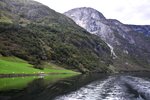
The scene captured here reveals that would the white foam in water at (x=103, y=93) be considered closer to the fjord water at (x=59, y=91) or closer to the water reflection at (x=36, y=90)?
the fjord water at (x=59, y=91)

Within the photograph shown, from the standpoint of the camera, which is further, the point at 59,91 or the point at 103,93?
the point at 103,93

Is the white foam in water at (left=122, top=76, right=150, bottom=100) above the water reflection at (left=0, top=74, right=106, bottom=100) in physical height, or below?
below

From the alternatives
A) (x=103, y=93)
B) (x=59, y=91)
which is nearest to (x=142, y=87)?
(x=103, y=93)

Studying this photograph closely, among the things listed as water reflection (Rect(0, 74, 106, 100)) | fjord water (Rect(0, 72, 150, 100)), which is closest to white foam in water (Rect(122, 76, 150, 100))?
fjord water (Rect(0, 72, 150, 100))

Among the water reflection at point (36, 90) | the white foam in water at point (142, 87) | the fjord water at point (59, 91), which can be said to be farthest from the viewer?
the white foam in water at point (142, 87)

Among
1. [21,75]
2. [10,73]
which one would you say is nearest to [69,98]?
[10,73]

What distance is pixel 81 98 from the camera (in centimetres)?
6900

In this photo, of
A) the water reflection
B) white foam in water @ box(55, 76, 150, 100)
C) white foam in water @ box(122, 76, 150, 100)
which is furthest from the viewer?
white foam in water @ box(122, 76, 150, 100)

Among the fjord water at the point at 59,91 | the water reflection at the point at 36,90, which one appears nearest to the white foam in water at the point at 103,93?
the fjord water at the point at 59,91

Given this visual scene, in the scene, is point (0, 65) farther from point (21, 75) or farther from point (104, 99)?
point (104, 99)

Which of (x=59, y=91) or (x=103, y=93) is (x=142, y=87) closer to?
(x=103, y=93)

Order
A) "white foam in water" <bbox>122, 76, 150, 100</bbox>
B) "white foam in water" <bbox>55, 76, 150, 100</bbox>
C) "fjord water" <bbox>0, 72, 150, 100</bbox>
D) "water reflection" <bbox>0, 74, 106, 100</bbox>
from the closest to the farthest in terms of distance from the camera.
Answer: "water reflection" <bbox>0, 74, 106, 100</bbox> < "fjord water" <bbox>0, 72, 150, 100</bbox> < "white foam in water" <bbox>55, 76, 150, 100</bbox> < "white foam in water" <bbox>122, 76, 150, 100</bbox>

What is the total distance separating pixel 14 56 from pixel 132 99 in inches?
5348

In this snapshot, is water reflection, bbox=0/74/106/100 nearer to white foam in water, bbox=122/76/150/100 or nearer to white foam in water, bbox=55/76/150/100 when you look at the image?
white foam in water, bbox=55/76/150/100
